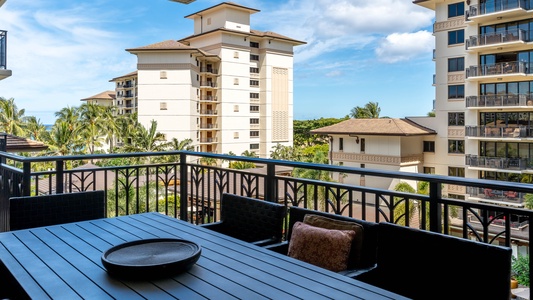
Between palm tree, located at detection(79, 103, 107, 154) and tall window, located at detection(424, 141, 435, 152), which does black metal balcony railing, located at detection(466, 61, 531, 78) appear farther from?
palm tree, located at detection(79, 103, 107, 154)

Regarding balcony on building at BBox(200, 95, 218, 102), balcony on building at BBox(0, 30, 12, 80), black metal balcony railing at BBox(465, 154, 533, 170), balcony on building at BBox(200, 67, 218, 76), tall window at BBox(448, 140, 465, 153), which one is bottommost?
black metal balcony railing at BBox(465, 154, 533, 170)

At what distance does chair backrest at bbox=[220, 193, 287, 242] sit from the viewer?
234 centimetres

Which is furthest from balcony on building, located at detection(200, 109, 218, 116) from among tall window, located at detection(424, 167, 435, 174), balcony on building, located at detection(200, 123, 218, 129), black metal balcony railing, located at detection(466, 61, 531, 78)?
black metal balcony railing, located at detection(466, 61, 531, 78)

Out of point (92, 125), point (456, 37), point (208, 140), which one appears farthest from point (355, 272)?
point (92, 125)

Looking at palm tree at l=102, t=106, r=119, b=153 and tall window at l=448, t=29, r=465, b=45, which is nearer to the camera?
tall window at l=448, t=29, r=465, b=45

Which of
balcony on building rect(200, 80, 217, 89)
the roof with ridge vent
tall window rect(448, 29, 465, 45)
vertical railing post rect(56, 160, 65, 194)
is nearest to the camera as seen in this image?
vertical railing post rect(56, 160, 65, 194)

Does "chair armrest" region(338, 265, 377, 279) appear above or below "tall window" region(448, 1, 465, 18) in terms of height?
below

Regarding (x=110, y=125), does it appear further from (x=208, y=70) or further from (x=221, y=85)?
(x=221, y=85)

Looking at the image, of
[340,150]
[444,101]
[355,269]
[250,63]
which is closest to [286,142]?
[250,63]

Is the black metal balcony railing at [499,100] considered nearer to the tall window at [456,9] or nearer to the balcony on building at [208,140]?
the tall window at [456,9]

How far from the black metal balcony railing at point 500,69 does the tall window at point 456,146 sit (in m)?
3.78

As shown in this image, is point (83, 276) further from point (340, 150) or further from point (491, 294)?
point (340, 150)

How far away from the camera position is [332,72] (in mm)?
57594

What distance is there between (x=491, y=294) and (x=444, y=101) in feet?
80.4
